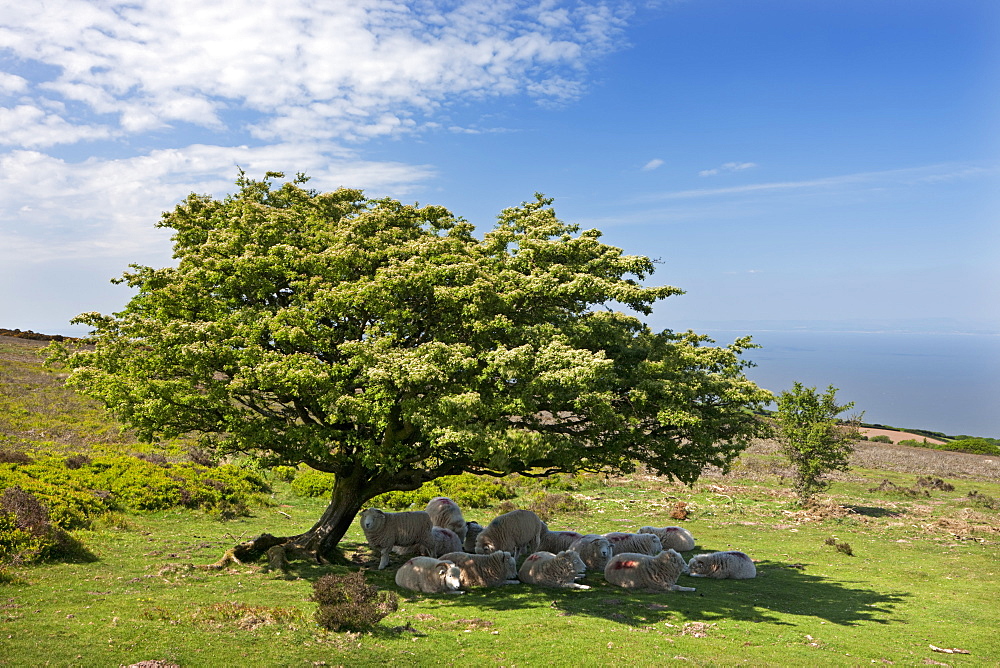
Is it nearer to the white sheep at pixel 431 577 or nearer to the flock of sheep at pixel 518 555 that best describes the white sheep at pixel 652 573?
the flock of sheep at pixel 518 555

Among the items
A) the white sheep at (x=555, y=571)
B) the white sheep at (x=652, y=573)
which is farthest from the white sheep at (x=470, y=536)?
the white sheep at (x=652, y=573)

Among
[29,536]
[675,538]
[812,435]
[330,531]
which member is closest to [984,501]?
[812,435]

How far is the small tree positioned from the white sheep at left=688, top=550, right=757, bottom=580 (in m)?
17.5

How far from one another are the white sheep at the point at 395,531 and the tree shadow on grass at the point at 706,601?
3.33 ft

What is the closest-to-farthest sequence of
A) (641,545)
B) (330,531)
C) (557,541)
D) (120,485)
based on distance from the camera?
(330,531)
(641,545)
(557,541)
(120,485)

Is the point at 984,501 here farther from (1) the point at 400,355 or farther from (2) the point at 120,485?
(2) the point at 120,485

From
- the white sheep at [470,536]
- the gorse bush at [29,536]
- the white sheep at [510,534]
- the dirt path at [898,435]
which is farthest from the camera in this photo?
the dirt path at [898,435]

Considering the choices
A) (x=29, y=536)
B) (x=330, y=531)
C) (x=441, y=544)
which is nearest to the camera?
(x=29, y=536)

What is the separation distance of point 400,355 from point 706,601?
11.2 meters

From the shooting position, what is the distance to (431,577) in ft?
60.9

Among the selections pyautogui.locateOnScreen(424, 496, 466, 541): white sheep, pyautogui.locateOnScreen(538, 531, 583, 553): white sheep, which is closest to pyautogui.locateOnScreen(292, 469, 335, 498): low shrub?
pyautogui.locateOnScreen(424, 496, 466, 541): white sheep

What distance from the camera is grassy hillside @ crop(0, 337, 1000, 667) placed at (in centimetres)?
1271

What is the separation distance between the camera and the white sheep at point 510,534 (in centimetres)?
2241

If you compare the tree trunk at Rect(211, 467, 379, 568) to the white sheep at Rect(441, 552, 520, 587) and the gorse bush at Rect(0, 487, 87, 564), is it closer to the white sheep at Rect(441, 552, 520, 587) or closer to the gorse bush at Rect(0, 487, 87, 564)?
the white sheep at Rect(441, 552, 520, 587)
